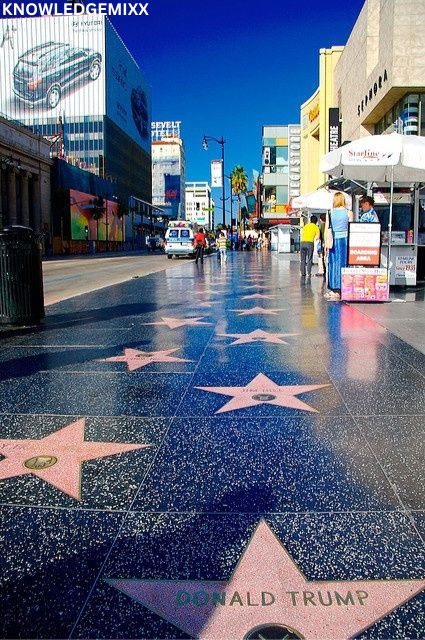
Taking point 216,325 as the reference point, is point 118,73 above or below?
above

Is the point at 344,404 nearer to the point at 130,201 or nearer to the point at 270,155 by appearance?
the point at 270,155

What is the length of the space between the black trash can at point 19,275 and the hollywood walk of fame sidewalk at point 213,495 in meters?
1.86

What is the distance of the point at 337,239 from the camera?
38.1 ft

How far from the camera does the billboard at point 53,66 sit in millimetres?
103438

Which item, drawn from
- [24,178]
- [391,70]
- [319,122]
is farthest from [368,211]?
[24,178]

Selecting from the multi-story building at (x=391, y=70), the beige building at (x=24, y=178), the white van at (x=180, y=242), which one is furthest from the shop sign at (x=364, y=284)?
the beige building at (x=24, y=178)

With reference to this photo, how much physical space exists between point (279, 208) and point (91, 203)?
25953 millimetres

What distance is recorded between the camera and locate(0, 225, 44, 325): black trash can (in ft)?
25.1

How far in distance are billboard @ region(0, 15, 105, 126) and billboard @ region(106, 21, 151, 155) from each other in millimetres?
→ 2816

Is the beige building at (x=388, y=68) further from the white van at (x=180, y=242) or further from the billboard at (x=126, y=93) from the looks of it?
the billboard at (x=126, y=93)

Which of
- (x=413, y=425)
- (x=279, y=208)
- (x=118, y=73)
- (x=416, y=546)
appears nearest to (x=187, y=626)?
(x=416, y=546)

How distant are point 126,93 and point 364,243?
117510 millimetres

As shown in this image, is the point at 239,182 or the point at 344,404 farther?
the point at 239,182

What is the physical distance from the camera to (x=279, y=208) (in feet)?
270
